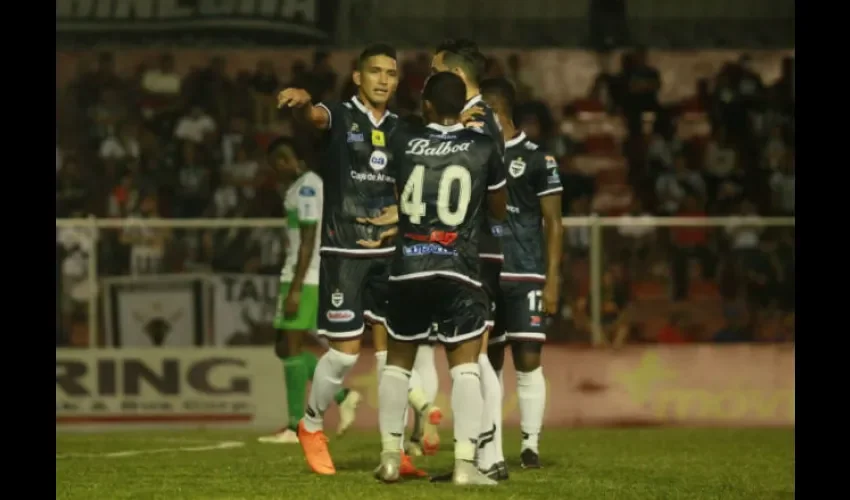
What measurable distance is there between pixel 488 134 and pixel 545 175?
1.46m

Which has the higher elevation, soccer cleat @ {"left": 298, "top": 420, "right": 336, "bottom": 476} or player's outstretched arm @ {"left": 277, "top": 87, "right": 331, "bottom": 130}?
player's outstretched arm @ {"left": 277, "top": 87, "right": 331, "bottom": 130}

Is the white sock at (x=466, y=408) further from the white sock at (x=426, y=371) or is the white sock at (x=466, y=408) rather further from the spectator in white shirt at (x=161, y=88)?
the spectator in white shirt at (x=161, y=88)

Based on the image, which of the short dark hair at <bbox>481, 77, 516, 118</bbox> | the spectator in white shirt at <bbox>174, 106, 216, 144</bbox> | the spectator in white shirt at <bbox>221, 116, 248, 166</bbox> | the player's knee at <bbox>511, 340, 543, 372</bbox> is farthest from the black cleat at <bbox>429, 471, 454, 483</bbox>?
the spectator in white shirt at <bbox>174, 106, 216, 144</bbox>

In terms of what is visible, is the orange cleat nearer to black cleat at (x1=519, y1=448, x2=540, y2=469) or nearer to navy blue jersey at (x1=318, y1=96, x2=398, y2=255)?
black cleat at (x1=519, y1=448, x2=540, y2=469)

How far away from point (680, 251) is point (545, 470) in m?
6.38

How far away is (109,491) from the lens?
28.1ft

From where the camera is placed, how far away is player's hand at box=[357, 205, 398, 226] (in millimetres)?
9359

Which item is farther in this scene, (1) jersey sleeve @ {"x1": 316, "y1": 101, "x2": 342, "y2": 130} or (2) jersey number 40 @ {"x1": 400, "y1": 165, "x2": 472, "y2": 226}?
(1) jersey sleeve @ {"x1": 316, "y1": 101, "x2": 342, "y2": 130}

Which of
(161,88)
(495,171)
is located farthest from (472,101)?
(161,88)

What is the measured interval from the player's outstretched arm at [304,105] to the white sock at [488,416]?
62.5 inches

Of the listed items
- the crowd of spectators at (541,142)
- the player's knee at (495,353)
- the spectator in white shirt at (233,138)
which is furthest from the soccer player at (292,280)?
the spectator in white shirt at (233,138)

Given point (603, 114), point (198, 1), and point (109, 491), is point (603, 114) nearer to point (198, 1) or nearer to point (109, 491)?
point (198, 1)

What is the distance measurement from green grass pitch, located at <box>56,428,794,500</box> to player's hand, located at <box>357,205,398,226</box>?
1.43 meters

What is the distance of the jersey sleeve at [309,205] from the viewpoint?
11633 mm
